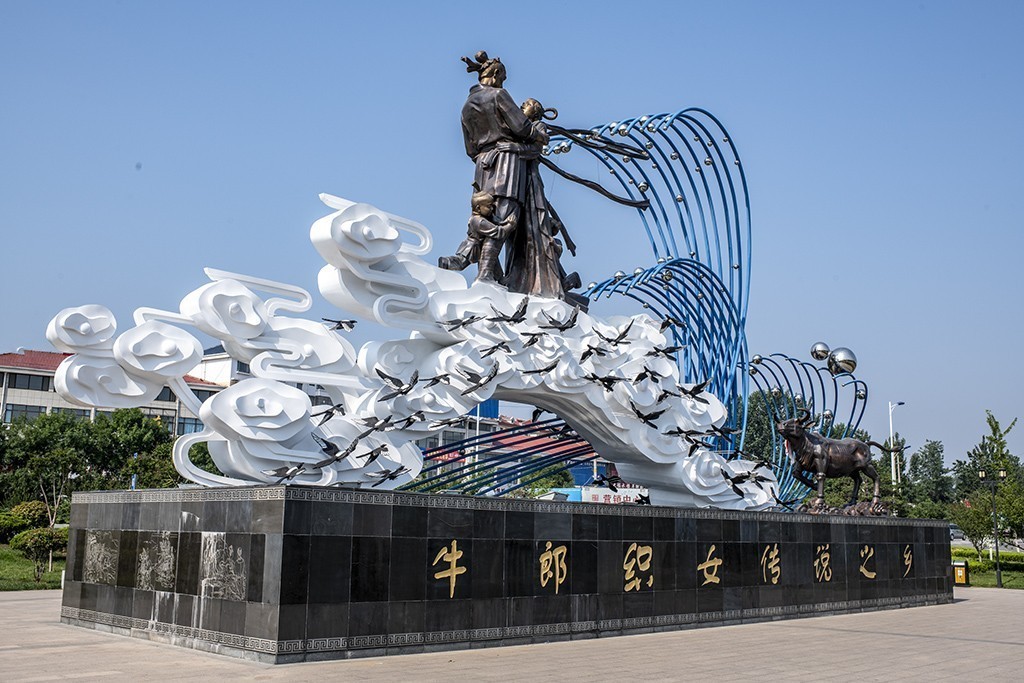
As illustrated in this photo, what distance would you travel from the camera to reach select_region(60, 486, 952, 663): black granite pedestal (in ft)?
26.2

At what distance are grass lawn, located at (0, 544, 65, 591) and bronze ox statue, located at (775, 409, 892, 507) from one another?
12097 mm

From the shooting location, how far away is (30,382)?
4294 centimetres

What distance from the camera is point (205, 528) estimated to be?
8523mm

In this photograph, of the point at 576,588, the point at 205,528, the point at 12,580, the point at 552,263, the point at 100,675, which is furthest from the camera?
the point at 12,580

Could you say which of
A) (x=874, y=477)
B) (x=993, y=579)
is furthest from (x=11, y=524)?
(x=993, y=579)

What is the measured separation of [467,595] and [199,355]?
3.33 meters

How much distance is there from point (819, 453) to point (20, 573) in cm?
Result: 1418

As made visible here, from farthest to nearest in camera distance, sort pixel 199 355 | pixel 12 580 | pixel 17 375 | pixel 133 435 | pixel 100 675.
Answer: pixel 17 375, pixel 133 435, pixel 12 580, pixel 199 355, pixel 100 675

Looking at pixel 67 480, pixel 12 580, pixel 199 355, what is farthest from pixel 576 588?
pixel 67 480

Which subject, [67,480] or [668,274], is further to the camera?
[67,480]

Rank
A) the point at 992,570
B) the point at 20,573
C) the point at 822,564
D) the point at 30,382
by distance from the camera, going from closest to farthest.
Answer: the point at 822,564
the point at 20,573
the point at 992,570
the point at 30,382

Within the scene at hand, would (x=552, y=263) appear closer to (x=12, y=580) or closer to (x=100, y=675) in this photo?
(x=100, y=675)

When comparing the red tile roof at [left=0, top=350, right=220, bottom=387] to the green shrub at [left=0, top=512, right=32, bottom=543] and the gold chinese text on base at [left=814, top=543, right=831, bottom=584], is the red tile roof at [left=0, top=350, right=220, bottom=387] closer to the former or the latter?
the green shrub at [left=0, top=512, right=32, bottom=543]

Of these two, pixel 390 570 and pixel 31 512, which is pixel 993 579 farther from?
pixel 31 512
